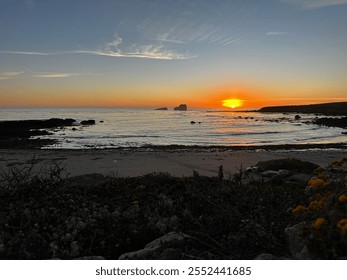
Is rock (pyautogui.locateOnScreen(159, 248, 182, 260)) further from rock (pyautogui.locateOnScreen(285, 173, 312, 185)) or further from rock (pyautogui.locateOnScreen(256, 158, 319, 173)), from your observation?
rock (pyautogui.locateOnScreen(256, 158, 319, 173))

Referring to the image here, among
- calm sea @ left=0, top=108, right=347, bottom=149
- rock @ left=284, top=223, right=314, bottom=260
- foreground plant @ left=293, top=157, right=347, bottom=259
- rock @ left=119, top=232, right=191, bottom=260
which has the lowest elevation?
calm sea @ left=0, top=108, right=347, bottom=149

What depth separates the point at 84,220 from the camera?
161 inches

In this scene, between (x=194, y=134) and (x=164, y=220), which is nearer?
(x=164, y=220)

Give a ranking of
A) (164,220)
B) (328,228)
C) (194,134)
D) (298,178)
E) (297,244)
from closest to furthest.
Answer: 1. (328,228)
2. (297,244)
3. (164,220)
4. (298,178)
5. (194,134)

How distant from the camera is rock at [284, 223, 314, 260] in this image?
2685 mm

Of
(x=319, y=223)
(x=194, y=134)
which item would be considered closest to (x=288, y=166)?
(x=319, y=223)

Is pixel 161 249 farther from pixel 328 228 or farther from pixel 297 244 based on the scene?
pixel 328 228

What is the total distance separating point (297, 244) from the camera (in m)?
2.89

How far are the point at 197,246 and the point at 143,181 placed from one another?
309 centimetres

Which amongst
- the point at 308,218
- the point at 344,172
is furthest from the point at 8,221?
the point at 344,172

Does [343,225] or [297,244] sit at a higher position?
[343,225]

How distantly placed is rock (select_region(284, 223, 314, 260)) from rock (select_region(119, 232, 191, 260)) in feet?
2.97

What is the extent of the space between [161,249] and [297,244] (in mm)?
1170

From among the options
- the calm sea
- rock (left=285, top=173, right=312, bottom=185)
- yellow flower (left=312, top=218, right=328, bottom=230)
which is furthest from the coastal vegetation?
the calm sea
